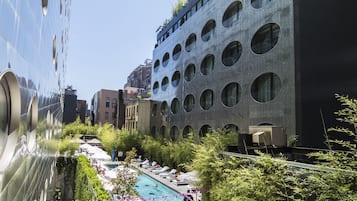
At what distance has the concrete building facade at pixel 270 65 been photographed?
1234 centimetres

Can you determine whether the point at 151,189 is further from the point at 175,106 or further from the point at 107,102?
the point at 107,102

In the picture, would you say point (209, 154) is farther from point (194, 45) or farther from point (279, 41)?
point (194, 45)

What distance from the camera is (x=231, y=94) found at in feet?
55.8

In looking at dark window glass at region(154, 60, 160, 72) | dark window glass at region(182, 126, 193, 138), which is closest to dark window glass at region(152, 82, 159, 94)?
dark window glass at region(154, 60, 160, 72)

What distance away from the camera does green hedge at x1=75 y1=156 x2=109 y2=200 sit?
857 cm

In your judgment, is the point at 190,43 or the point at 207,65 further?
the point at 190,43

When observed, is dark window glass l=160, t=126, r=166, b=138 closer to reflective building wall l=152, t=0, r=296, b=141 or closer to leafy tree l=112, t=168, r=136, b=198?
reflective building wall l=152, t=0, r=296, b=141

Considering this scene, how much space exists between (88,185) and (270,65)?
10.7 metres

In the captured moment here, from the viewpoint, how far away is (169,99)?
2694 centimetres

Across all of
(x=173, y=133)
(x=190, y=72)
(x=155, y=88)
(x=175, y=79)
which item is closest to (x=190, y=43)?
(x=190, y=72)

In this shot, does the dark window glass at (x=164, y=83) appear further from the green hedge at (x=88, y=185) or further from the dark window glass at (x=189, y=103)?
the green hedge at (x=88, y=185)

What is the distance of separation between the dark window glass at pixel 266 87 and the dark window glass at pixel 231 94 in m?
1.54

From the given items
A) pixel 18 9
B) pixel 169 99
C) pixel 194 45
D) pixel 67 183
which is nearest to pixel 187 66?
pixel 194 45

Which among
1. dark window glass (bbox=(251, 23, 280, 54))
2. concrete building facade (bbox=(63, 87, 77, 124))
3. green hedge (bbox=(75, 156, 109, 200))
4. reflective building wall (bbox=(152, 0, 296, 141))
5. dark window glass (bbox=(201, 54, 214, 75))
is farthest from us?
concrete building facade (bbox=(63, 87, 77, 124))
